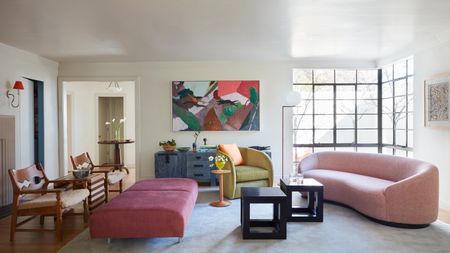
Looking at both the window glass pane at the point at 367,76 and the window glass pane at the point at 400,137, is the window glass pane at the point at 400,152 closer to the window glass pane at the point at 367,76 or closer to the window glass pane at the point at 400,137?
the window glass pane at the point at 400,137

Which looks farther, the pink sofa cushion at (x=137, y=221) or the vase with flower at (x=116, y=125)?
the vase with flower at (x=116, y=125)

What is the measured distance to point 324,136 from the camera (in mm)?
6496

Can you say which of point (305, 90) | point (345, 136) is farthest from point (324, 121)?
point (305, 90)

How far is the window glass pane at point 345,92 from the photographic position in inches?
257

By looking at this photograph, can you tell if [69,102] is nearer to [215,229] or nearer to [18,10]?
[18,10]

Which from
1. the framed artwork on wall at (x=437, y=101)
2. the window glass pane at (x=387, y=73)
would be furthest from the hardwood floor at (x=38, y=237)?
the window glass pane at (x=387, y=73)

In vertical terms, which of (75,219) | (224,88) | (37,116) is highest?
(224,88)

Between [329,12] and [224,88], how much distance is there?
3.14 m

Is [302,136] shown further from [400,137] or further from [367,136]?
[400,137]

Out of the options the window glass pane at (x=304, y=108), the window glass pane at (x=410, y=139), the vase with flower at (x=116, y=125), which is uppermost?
the window glass pane at (x=304, y=108)

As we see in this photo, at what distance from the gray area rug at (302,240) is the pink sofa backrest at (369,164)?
72 cm

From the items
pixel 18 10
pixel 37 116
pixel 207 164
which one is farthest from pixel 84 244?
pixel 37 116

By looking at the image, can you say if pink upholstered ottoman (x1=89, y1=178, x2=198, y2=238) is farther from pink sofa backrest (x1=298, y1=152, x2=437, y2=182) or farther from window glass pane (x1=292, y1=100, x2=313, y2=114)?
window glass pane (x1=292, y1=100, x2=313, y2=114)

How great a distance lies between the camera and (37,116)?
5.66m
